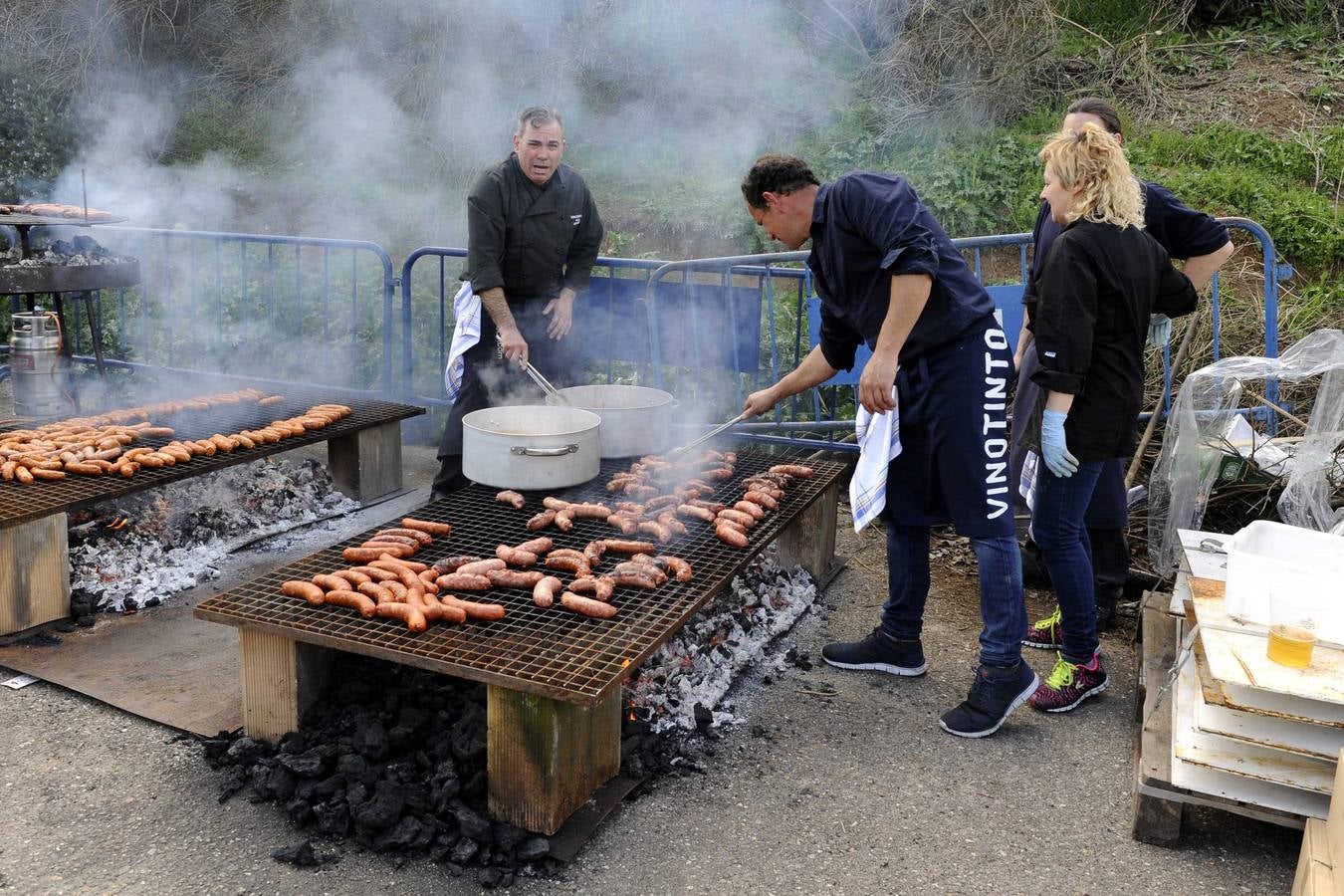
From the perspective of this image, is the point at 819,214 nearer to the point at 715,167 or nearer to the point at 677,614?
the point at 677,614

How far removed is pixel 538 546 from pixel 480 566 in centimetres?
34

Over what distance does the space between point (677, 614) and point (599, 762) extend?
0.58 meters

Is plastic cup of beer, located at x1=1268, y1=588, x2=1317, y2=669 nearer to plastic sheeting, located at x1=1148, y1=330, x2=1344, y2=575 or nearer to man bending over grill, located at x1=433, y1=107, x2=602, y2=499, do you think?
plastic sheeting, located at x1=1148, y1=330, x2=1344, y2=575

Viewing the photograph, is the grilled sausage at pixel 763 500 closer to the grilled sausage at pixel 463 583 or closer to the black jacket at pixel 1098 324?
the black jacket at pixel 1098 324

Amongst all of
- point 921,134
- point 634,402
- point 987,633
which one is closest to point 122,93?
point 921,134

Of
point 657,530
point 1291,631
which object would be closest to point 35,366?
point 657,530

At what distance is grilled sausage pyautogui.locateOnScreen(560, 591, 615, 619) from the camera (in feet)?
11.8

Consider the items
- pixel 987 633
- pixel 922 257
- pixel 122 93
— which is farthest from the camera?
pixel 122 93

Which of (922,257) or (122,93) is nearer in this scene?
(922,257)

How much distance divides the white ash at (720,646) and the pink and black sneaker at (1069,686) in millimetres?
1236

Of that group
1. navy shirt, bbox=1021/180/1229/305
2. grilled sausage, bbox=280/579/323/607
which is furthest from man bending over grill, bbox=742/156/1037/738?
grilled sausage, bbox=280/579/323/607

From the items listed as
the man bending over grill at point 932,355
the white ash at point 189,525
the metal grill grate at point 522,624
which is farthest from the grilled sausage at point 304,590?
the man bending over grill at point 932,355

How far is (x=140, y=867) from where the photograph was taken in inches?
124

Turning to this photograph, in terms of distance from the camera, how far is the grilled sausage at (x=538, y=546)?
415 centimetres
